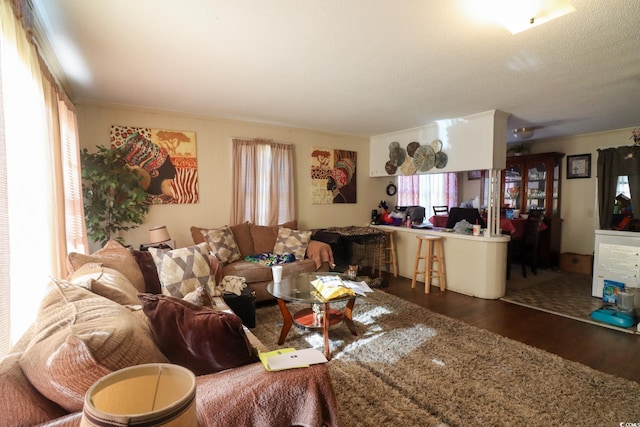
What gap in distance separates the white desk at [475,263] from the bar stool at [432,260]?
83 mm

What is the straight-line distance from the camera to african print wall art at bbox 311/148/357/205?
16.6 feet

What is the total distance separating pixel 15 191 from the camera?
4.84ft

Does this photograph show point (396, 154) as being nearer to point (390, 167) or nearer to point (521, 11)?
point (390, 167)

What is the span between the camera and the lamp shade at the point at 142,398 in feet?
1.67

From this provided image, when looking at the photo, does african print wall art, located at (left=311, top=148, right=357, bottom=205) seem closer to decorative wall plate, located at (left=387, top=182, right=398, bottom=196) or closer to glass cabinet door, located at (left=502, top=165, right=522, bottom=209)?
decorative wall plate, located at (left=387, top=182, right=398, bottom=196)

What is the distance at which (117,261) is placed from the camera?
2320mm

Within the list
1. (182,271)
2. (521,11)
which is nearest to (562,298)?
(521,11)

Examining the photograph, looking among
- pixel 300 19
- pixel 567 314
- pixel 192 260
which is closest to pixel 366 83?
pixel 300 19

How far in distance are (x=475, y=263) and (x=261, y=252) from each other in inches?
111

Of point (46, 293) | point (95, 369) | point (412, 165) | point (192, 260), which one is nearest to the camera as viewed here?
point (95, 369)

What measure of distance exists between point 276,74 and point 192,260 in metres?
1.76

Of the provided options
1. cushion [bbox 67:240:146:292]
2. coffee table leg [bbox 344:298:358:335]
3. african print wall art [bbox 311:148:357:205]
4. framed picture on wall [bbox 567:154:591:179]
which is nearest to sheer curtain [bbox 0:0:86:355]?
cushion [bbox 67:240:146:292]

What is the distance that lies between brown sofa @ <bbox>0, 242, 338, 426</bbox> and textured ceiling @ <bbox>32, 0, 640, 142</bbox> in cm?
164

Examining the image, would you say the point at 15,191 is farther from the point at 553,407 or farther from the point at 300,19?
the point at 553,407
